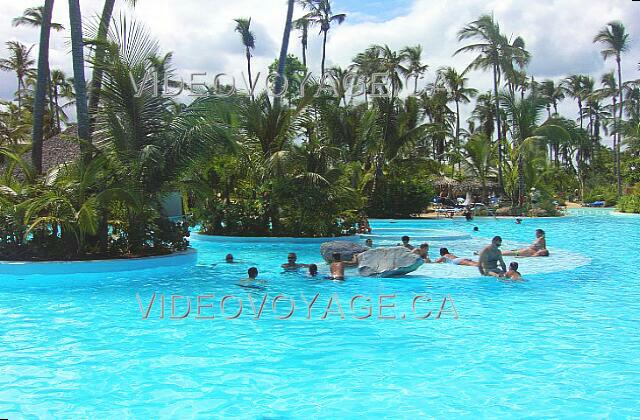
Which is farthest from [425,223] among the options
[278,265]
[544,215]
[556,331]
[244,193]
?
[556,331]

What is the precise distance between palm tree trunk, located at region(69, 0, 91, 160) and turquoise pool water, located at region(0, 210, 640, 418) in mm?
3616

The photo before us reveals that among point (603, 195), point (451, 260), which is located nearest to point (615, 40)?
point (603, 195)

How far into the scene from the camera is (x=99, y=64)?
12602 millimetres

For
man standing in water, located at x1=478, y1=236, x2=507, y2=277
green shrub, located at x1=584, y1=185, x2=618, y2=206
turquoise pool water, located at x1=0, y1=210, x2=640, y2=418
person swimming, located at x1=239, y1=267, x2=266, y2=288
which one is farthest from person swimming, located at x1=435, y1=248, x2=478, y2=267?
green shrub, located at x1=584, y1=185, x2=618, y2=206

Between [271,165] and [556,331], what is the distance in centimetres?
1050

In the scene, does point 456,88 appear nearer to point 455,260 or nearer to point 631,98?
point 631,98

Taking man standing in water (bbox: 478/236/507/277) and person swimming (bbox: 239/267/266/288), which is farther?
man standing in water (bbox: 478/236/507/277)

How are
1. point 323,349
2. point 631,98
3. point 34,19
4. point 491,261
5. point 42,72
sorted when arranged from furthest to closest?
point 631,98, point 34,19, point 42,72, point 491,261, point 323,349

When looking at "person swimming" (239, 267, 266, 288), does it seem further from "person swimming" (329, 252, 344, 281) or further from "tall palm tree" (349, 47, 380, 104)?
"tall palm tree" (349, 47, 380, 104)

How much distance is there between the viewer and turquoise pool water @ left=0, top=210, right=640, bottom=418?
5.02 meters

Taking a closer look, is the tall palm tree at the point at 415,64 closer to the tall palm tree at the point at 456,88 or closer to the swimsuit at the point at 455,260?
the tall palm tree at the point at 456,88

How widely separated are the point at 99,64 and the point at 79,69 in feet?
2.64

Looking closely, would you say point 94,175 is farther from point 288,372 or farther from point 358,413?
point 358,413

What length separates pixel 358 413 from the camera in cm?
481
